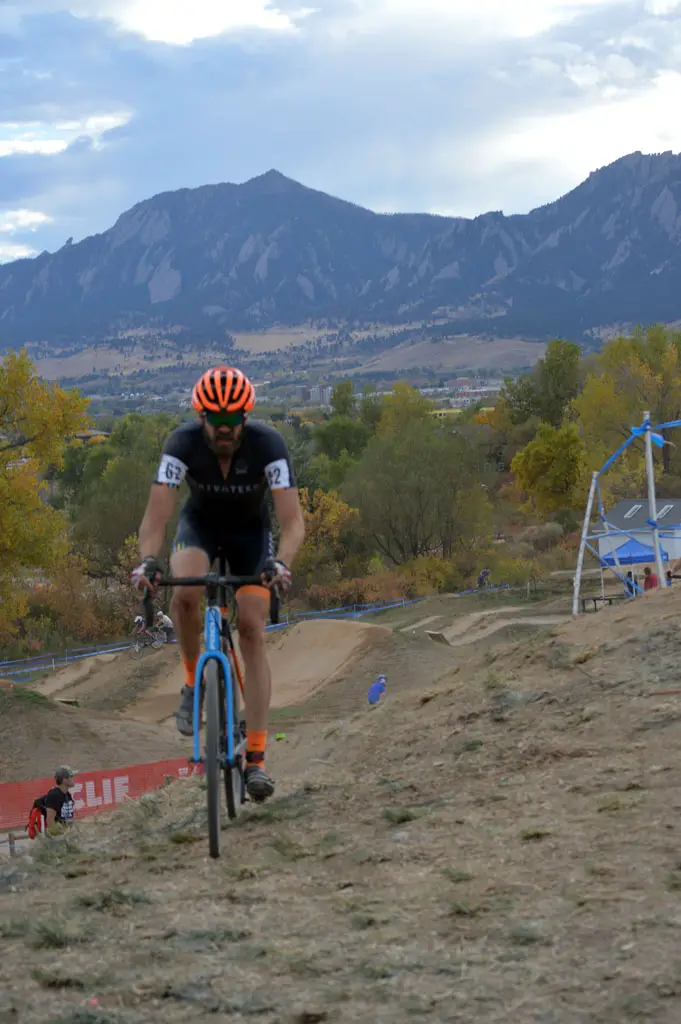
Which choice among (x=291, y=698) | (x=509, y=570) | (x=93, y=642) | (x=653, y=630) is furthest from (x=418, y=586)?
(x=653, y=630)

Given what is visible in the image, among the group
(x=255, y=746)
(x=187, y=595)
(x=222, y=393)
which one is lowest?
(x=255, y=746)

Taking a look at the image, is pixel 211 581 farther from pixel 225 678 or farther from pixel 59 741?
pixel 59 741

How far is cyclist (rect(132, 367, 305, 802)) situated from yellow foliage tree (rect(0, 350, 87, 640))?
25.7m

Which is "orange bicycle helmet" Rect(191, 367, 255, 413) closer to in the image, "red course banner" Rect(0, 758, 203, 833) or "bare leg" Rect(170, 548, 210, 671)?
"bare leg" Rect(170, 548, 210, 671)

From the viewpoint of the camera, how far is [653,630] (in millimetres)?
11141

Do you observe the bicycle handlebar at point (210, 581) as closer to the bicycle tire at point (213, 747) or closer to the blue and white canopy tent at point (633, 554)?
the bicycle tire at point (213, 747)

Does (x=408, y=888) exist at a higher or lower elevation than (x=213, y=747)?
lower

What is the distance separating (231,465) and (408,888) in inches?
112

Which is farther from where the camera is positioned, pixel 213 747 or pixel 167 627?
pixel 167 627

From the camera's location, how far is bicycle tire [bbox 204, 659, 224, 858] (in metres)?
6.55

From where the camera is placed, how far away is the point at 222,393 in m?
6.98

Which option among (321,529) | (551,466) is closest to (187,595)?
(321,529)

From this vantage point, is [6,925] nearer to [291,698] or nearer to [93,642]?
[291,698]

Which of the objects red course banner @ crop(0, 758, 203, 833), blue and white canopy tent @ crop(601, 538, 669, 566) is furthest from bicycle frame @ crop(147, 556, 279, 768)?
blue and white canopy tent @ crop(601, 538, 669, 566)
